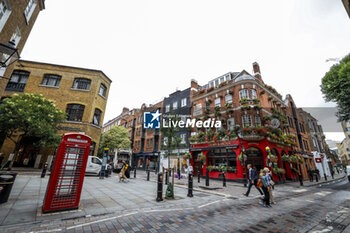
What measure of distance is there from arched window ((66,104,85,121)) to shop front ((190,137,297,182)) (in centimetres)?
1589

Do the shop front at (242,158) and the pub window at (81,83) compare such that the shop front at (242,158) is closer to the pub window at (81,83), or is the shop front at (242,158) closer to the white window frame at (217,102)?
the white window frame at (217,102)

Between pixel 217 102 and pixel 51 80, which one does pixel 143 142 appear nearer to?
pixel 217 102

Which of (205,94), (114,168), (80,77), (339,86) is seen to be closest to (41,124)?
(80,77)

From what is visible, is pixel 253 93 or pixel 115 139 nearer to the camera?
pixel 253 93

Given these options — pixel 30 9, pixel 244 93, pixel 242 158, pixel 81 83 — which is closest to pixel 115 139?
pixel 81 83

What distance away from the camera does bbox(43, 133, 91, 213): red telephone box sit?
177 inches

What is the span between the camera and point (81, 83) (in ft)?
66.9

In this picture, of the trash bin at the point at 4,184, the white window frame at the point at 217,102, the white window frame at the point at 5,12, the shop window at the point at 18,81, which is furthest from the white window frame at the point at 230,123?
the shop window at the point at 18,81

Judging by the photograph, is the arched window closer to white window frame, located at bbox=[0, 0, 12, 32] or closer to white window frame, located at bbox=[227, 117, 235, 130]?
white window frame, located at bbox=[0, 0, 12, 32]

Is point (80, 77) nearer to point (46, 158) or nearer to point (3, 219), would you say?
point (46, 158)

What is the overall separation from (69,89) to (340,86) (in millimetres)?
27696

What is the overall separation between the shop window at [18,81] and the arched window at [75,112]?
6139mm

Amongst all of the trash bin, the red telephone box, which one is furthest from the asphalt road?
the trash bin

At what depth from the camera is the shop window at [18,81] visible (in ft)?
61.2
